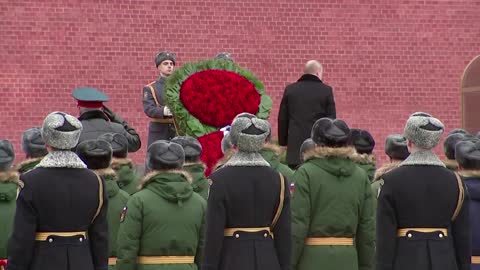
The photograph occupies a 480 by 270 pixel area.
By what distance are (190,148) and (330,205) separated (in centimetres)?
161

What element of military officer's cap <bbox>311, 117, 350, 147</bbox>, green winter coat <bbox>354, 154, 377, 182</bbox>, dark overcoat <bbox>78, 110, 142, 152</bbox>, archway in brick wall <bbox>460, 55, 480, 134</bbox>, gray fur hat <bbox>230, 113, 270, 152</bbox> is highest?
gray fur hat <bbox>230, 113, 270, 152</bbox>

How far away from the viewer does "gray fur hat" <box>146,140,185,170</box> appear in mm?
9172

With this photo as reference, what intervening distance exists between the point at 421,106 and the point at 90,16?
5.50 m

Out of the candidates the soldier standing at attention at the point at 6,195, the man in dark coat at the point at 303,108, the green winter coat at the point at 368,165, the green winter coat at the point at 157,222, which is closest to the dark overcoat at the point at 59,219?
the green winter coat at the point at 157,222

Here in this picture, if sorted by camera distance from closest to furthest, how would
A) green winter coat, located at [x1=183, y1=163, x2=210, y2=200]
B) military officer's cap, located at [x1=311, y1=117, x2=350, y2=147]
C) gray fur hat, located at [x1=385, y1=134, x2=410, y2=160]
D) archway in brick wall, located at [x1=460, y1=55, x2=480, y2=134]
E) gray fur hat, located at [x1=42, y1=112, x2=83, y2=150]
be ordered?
1. gray fur hat, located at [x1=42, y1=112, x2=83, y2=150]
2. military officer's cap, located at [x1=311, y1=117, x2=350, y2=147]
3. green winter coat, located at [x1=183, y1=163, x2=210, y2=200]
4. gray fur hat, located at [x1=385, y1=134, x2=410, y2=160]
5. archway in brick wall, located at [x1=460, y1=55, x2=480, y2=134]

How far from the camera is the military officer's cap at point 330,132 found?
966cm

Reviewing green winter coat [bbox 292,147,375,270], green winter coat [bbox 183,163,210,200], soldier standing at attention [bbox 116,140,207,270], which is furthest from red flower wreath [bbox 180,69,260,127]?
soldier standing at attention [bbox 116,140,207,270]

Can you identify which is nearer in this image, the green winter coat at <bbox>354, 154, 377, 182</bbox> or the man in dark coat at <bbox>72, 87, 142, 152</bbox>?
the green winter coat at <bbox>354, 154, 377, 182</bbox>

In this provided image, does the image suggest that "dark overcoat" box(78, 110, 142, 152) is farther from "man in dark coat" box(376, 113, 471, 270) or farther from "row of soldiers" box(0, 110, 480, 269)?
"man in dark coat" box(376, 113, 471, 270)

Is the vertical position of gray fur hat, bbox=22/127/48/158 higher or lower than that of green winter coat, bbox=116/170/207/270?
higher

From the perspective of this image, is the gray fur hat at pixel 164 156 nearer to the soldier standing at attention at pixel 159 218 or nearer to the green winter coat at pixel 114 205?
the soldier standing at attention at pixel 159 218

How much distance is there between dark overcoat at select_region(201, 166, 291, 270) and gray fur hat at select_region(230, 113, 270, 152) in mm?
152

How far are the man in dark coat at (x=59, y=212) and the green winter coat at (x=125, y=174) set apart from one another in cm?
244

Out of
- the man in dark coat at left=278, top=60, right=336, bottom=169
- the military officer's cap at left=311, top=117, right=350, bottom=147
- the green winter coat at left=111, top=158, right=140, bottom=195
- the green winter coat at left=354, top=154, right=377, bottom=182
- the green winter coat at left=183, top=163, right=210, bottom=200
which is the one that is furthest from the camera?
the man in dark coat at left=278, top=60, right=336, bottom=169
